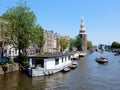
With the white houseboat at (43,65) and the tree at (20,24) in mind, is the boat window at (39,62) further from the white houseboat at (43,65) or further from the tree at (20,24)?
the tree at (20,24)

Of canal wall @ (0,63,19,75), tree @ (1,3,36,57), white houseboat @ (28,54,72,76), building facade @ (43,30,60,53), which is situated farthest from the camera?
building facade @ (43,30,60,53)

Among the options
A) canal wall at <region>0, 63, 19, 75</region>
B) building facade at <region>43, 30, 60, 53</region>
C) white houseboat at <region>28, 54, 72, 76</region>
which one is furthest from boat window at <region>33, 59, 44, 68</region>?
building facade at <region>43, 30, 60, 53</region>

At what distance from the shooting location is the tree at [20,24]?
7112cm

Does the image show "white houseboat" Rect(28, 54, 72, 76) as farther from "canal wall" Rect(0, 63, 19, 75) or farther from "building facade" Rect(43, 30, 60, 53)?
"building facade" Rect(43, 30, 60, 53)

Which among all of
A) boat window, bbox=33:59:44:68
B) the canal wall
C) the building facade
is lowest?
the canal wall

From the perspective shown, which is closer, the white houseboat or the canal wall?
the white houseboat

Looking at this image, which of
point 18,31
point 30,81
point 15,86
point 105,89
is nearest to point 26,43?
point 18,31

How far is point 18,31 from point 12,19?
3.61 m

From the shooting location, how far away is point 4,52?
301 feet

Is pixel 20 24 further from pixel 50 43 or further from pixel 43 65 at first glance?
pixel 50 43

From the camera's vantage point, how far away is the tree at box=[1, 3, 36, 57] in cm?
7112

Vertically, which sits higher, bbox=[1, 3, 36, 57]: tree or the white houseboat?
bbox=[1, 3, 36, 57]: tree

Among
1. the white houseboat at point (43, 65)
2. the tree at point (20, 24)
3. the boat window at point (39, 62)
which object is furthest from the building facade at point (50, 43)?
the boat window at point (39, 62)

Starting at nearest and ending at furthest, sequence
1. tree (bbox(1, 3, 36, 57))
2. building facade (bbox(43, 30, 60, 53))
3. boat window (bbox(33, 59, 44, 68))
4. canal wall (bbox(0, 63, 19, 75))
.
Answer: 1. canal wall (bbox(0, 63, 19, 75))
2. boat window (bbox(33, 59, 44, 68))
3. tree (bbox(1, 3, 36, 57))
4. building facade (bbox(43, 30, 60, 53))
